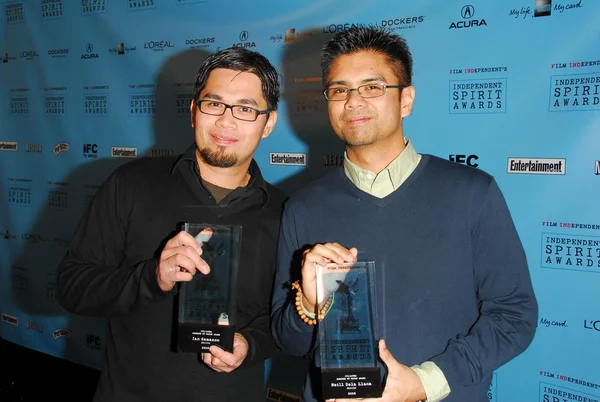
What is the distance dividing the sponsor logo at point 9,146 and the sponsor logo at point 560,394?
176 inches

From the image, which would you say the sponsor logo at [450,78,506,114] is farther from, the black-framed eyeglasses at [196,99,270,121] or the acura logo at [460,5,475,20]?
the black-framed eyeglasses at [196,99,270,121]

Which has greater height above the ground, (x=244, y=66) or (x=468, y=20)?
(x=468, y=20)

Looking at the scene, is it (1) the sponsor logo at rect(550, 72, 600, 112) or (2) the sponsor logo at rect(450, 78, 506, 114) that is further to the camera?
(2) the sponsor logo at rect(450, 78, 506, 114)

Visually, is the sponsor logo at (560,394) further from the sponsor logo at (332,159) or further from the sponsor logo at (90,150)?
A: the sponsor logo at (90,150)

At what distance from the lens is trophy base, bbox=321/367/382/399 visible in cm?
145

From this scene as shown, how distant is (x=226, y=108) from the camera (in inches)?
77.9

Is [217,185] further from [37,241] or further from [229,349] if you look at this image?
[37,241]

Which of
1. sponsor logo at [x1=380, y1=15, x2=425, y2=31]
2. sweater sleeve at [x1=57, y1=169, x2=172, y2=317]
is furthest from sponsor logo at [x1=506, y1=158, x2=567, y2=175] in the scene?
sweater sleeve at [x1=57, y1=169, x2=172, y2=317]

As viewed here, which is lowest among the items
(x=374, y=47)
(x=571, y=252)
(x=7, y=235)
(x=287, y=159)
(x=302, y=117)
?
(x=7, y=235)

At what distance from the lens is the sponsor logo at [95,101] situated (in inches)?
158

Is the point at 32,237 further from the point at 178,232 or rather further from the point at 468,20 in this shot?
the point at 468,20

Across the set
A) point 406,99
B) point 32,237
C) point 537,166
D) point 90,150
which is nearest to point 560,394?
point 537,166

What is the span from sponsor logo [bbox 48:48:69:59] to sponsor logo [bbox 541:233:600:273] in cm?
379

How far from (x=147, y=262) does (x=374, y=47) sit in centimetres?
111
